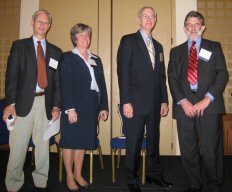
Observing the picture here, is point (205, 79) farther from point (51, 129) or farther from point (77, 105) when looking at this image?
point (51, 129)

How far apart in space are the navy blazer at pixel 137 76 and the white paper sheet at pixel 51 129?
28.9 inches

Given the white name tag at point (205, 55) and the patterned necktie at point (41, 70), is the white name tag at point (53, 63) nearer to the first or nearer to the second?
the patterned necktie at point (41, 70)

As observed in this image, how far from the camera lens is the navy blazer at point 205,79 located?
7.50 ft

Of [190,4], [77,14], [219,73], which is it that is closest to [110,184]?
[219,73]

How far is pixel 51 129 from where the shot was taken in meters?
2.46

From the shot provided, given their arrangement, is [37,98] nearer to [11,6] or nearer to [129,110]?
[129,110]

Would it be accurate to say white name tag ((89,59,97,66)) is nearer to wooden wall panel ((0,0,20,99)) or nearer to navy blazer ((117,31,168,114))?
navy blazer ((117,31,168,114))

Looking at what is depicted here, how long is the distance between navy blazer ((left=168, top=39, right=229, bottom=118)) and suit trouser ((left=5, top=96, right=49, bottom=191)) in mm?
1354

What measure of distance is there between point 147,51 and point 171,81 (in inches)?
16.3

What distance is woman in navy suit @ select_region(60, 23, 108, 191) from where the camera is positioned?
2371 millimetres

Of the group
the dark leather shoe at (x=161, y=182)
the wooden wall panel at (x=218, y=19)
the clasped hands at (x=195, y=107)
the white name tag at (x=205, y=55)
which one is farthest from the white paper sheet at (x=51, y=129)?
the wooden wall panel at (x=218, y=19)

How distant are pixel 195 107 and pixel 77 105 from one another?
3.79 feet

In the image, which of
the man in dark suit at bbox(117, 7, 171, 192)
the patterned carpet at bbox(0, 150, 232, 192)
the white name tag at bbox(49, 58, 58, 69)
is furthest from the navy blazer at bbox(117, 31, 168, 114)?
the patterned carpet at bbox(0, 150, 232, 192)

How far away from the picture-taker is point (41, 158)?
241cm
